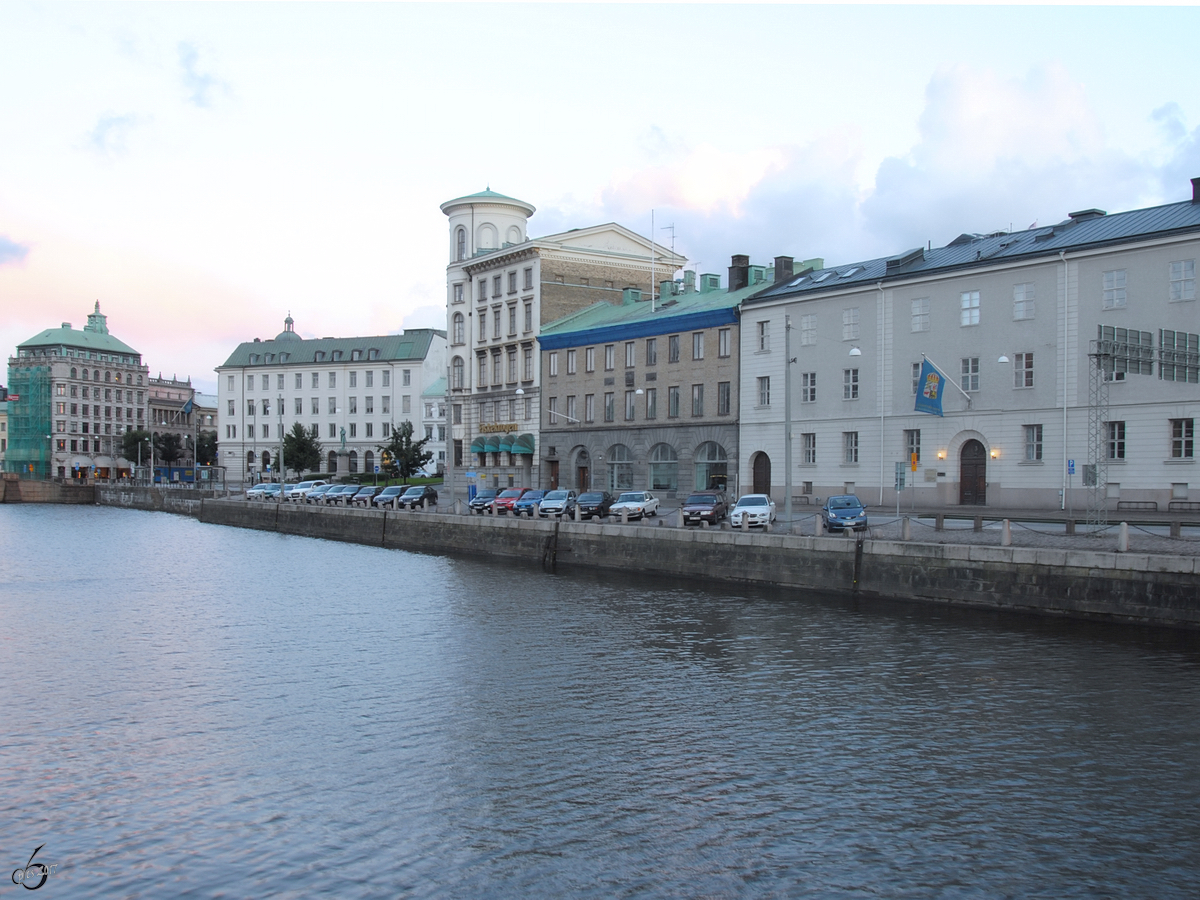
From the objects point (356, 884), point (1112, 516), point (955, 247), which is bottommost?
point (356, 884)

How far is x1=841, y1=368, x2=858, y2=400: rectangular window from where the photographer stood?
2392 inches

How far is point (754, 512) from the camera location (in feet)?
149

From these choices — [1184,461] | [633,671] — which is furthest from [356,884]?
[1184,461]

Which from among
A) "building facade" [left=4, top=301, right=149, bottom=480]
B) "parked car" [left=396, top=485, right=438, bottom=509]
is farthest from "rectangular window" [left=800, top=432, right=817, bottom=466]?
"building facade" [left=4, top=301, right=149, bottom=480]

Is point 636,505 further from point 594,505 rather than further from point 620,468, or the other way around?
point 620,468

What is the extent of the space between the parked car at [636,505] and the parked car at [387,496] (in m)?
24.7

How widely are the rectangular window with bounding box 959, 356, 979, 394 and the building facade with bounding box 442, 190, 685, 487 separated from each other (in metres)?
34.9

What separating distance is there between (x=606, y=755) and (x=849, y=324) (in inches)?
1830

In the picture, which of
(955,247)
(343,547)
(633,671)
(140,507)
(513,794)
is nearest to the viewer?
(513,794)

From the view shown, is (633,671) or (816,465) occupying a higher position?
(816,465)

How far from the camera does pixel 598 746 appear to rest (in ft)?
62.1

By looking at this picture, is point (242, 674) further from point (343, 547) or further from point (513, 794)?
point (343, 547)

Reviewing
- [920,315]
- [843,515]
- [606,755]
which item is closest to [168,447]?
[920,315]

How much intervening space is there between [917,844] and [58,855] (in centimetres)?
1129
